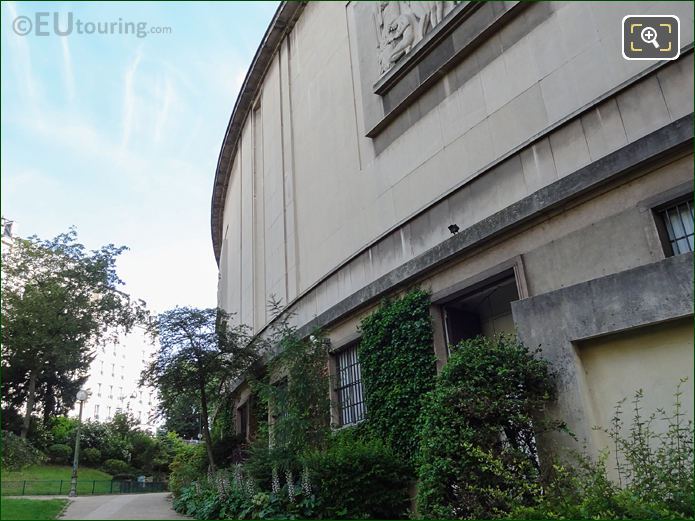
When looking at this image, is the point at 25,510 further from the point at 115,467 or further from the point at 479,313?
the point at 115,467

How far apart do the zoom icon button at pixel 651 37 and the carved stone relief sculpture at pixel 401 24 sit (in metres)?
4.62

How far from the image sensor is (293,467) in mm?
11211

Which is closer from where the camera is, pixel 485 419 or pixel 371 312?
pixel 485 419

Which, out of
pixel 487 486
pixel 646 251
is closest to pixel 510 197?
pixel 646 251

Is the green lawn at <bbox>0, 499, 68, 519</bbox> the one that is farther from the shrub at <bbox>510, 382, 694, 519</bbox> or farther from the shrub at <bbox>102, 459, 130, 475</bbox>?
the shrub at <bbox>102, 459, 130, 475</bbox>

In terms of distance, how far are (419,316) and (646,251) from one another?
4810mm

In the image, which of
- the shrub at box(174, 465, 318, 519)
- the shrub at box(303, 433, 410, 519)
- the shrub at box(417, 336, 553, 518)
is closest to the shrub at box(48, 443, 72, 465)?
the shrub at box(174, 465, 318, 519)

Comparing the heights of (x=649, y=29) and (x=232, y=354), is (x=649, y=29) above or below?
above

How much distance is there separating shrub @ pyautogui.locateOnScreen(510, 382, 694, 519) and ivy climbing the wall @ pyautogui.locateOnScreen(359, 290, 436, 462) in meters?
3.69

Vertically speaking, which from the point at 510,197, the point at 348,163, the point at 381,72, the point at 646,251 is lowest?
the point at 646,251

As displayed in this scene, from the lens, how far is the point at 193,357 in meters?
19.1

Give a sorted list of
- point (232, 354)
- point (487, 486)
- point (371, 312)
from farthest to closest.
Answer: point (232, 354) → point (371, 312) → point (487, 486)

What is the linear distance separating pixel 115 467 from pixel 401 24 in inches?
1389

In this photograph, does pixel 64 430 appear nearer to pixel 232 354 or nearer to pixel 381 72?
pixel 232 354
